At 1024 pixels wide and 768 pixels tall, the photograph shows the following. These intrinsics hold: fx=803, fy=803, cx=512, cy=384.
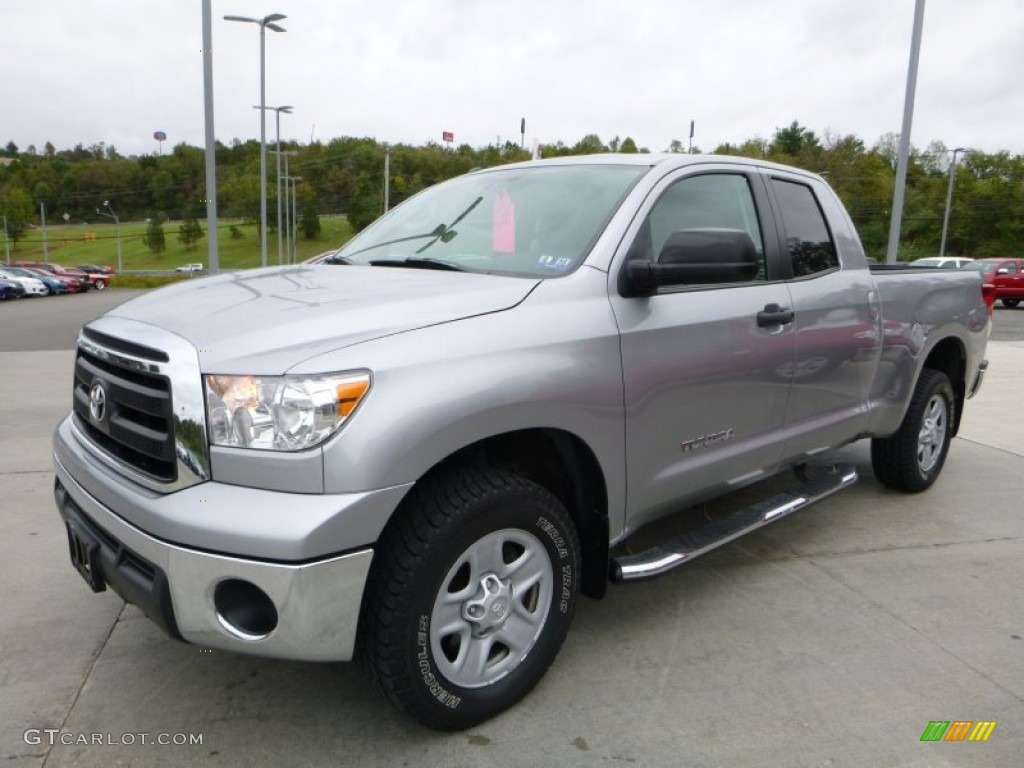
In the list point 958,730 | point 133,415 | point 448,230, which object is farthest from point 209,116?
point 958,730

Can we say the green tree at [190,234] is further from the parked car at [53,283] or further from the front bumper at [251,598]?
the front bumper at [251,598]

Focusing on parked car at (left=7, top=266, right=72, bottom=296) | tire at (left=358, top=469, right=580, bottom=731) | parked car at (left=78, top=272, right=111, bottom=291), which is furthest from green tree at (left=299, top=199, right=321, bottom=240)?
tire at (left=358, top=469, right=580, bottom=731)

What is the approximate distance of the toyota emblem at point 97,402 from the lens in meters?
2.42

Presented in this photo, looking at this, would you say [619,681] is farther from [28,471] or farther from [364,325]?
[28,471]

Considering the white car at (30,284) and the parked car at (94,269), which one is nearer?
the white car at (30,284)

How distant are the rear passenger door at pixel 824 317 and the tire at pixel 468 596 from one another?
1.52 meters

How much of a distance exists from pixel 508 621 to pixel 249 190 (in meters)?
79.3

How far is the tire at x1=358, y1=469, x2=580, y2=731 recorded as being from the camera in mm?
2166

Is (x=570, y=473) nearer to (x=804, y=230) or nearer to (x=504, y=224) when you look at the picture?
(x=504, y=224)

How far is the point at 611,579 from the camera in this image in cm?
282

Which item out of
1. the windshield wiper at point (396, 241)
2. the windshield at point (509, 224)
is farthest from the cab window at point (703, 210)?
the windshield wiper at point (396, 241)

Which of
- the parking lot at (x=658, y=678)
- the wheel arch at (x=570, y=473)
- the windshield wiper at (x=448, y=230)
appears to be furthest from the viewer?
the windshield wiper at (x=448, y=230)

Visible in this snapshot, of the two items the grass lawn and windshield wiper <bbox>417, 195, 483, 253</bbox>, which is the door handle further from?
the grass lawn

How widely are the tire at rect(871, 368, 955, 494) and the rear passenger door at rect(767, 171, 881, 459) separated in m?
0.73
